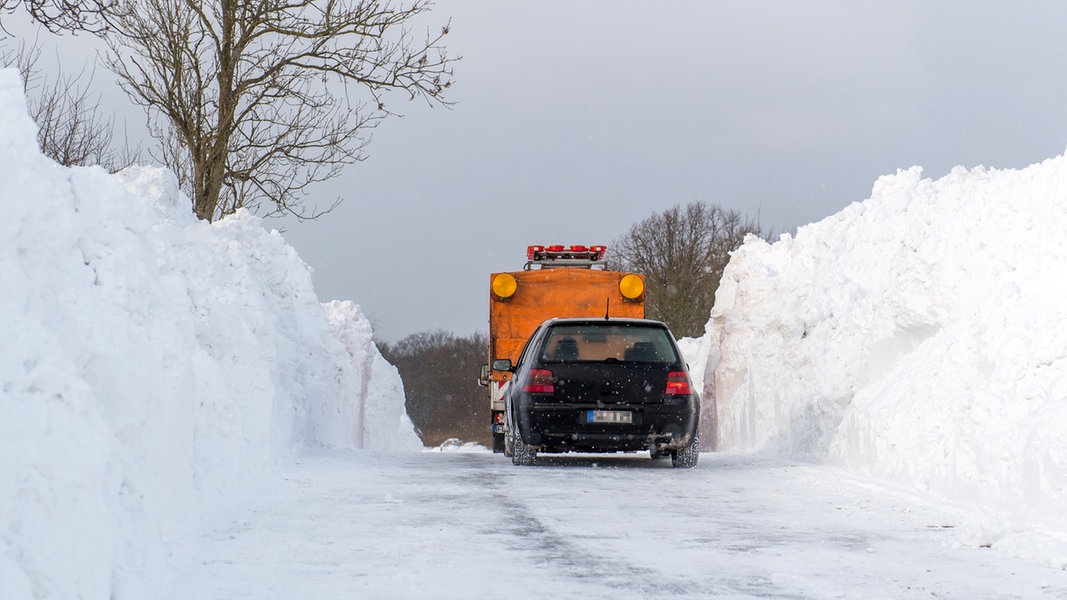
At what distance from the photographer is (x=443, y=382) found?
10250 cm

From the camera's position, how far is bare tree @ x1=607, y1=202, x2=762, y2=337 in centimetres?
4991

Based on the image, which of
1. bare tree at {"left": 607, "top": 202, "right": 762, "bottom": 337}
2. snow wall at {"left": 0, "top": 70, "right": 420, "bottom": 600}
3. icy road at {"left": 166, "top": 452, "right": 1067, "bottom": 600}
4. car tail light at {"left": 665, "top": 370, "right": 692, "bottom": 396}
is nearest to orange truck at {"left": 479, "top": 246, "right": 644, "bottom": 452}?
snow wall at {"left": 0, "top": 70, "right": 420, "bottom": 600}

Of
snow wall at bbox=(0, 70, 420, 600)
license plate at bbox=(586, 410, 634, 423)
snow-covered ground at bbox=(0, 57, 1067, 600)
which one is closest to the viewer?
snow wall at bbox=(0, 70, 420, 600)

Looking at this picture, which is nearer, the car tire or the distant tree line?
the car tire

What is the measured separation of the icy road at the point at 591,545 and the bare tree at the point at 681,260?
38988 millimetres

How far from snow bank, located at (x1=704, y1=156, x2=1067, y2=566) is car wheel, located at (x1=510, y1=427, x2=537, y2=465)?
3237 millimetres

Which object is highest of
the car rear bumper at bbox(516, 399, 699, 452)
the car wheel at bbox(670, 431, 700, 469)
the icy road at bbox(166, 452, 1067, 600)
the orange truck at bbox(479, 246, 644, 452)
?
the orange truck at bbox(479, 246, 644, 452)

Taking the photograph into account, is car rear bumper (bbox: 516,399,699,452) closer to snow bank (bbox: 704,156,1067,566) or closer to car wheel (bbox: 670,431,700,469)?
car wheel (bbox: 670,431,700,469)

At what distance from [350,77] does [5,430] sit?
50.5 feet

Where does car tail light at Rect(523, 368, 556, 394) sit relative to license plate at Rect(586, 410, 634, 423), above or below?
above

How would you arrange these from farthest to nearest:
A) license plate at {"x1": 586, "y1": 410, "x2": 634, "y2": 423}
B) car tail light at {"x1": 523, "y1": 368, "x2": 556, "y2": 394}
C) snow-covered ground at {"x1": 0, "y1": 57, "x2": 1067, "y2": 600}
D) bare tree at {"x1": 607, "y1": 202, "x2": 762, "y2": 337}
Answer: bare tree at {"x1": 607, "y1": 202, "x2": 762, "y2": 337} → car tail light at {"x1": 523, "y1": 368, "x2": 556, "y2": 394} → license plate at {"x1": 586, "y1": 410, "x2": 634, "y2": 423} → snow-covered ground at {"x1": 0, "y1": 57, "x2": 1067, "y2": 600}

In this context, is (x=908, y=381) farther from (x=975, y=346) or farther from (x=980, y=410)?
(x=980, y=410)

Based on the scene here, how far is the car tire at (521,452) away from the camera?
1308 centimetres

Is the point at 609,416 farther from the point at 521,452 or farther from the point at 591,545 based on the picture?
the point at 591,545
